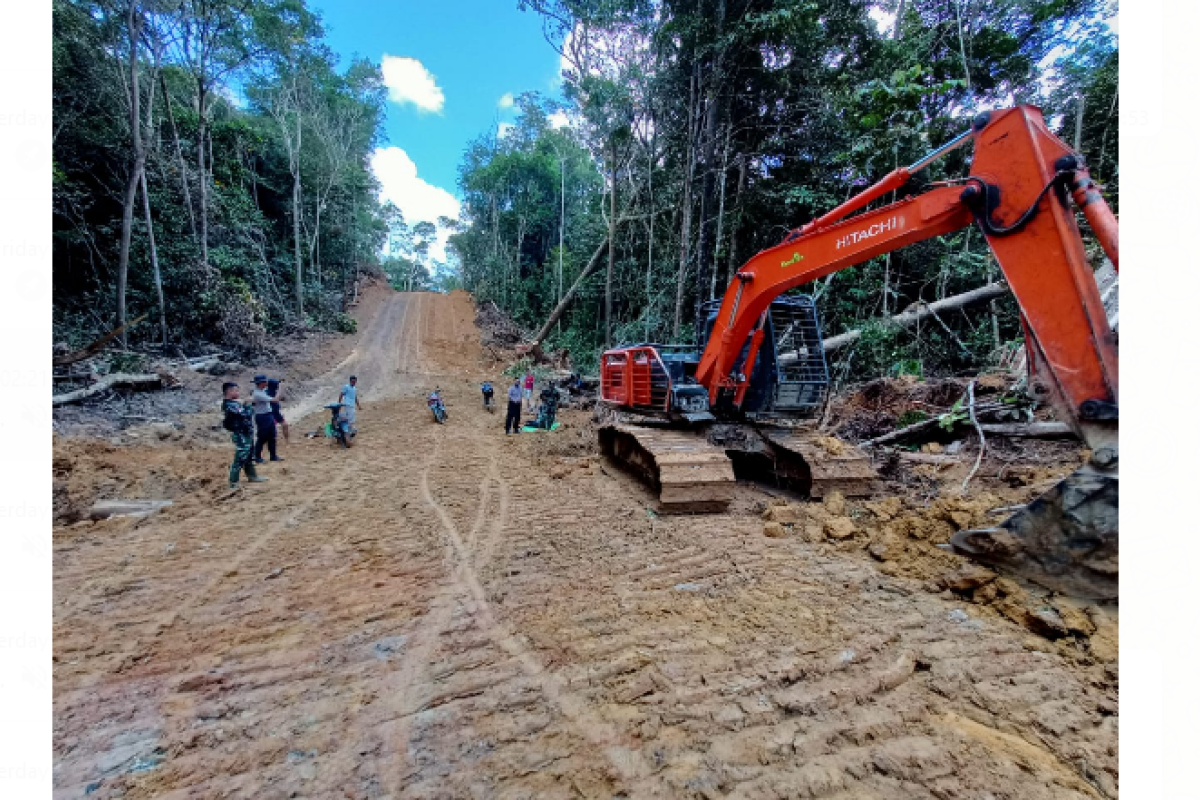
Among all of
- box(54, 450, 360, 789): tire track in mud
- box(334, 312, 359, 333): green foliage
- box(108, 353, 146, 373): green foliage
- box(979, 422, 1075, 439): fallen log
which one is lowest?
box(54, 450, 360, 789): tire track in mud

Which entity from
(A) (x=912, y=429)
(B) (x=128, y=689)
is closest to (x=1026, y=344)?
(A) (x=912, y=429)

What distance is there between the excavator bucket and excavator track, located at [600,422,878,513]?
1.97 meters

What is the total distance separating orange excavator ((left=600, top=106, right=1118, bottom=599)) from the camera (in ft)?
8.96

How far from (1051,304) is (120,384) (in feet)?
47.5

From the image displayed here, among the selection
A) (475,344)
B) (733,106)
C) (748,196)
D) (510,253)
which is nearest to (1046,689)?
(748,196)

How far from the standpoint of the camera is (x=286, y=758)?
1.96 m

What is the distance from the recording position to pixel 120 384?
9.91 metres

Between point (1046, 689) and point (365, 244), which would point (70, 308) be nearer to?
point (1046, 689)

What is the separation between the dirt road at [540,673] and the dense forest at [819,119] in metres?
7.85

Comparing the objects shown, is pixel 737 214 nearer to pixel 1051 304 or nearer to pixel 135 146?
pixel 1051 304

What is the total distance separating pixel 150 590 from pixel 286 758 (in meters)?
2.38

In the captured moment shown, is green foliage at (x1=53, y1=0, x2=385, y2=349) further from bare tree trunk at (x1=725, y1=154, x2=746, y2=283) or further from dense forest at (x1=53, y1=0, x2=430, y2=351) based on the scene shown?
bare tree trunk at (x1=725, y1=154, x2=746, y2=283)

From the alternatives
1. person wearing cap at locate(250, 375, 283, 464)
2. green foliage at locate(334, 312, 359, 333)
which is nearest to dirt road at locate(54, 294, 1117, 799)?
person wearing cap at locate(250, 375, 283, 464)

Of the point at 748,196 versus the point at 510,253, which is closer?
the point at 748,196
